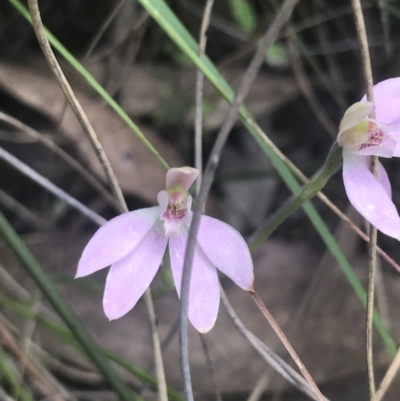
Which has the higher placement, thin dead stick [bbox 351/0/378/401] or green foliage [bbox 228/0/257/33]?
green foliage [bbox 228/0/257/33]

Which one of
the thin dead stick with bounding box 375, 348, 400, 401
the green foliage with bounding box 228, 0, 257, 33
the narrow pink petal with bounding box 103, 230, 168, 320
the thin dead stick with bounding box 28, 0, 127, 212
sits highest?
the green foliage with bounding box 228, 0, 257, 33

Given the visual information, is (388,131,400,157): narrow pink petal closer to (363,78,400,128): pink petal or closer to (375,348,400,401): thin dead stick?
(363,78,400,128): pink petal

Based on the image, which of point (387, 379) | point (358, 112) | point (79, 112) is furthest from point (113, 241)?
point (387, 379)

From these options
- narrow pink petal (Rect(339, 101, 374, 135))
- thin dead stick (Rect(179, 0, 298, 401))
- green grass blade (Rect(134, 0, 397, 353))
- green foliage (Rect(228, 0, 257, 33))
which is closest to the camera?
thin dead stick (Rect(179, 0, 298, 401))

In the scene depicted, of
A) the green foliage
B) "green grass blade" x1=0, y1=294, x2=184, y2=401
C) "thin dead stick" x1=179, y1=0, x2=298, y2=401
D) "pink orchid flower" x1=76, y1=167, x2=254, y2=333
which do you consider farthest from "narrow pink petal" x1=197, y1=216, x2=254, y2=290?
the green foliage

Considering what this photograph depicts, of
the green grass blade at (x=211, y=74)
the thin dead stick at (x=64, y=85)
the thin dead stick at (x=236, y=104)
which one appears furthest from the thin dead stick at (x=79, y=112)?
the thin dead stick at (x=236, y=104)

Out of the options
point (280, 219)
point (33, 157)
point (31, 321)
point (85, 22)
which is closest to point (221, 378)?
point (31, 321)

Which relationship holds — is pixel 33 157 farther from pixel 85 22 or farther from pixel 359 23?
pixel 359 23
